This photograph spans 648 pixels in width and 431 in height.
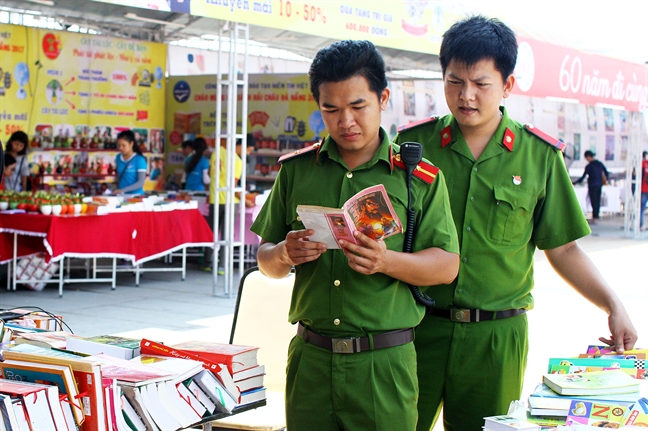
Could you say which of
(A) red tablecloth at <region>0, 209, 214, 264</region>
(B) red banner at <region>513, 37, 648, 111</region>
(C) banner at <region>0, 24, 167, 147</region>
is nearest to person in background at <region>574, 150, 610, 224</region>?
(B) red banner at <region>513, 37, 648, 111</region>

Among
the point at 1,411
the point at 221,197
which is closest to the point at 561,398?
the point at 1,411

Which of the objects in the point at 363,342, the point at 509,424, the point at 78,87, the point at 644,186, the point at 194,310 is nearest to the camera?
the point at 509,424

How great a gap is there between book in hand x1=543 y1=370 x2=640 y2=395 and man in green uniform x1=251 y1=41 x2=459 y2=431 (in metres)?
0.39

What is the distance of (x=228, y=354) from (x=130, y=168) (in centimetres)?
772

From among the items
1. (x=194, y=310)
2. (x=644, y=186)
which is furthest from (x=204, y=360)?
(x=644, y=186)

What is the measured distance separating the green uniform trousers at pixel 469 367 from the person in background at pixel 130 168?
777cm

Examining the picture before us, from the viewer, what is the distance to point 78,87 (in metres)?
11.7

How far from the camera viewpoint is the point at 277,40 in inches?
526

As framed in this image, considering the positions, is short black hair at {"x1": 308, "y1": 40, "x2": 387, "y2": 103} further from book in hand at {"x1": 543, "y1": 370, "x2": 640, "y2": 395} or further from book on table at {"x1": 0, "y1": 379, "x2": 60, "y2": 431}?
book on table at {"x1": 0, "y1": 379, "x2": 60, "y2": 431}

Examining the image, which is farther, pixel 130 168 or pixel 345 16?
pixel 130 168

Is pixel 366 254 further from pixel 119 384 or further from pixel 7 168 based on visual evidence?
pixel 7 168

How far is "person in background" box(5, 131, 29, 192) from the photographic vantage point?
33.1ft

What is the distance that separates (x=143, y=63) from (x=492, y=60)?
Result: 34.2ft

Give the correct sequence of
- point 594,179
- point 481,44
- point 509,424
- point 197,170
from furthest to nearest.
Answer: point 594,179 → point 197,170 → point 481,44 → point 509,424
